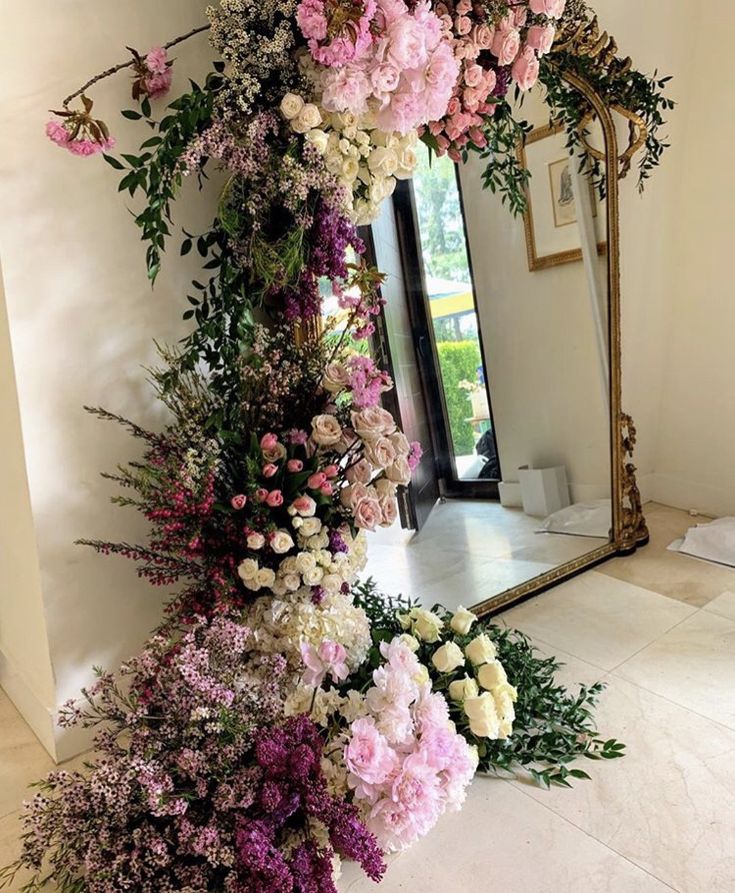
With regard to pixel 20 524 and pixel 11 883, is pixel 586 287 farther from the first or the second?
pixel 11 883

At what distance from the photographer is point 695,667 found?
56.6 inches

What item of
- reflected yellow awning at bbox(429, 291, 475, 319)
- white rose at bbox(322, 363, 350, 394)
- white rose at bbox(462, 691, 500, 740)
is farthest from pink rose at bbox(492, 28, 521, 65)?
white rose at bbox(462, 691, 500, 740)

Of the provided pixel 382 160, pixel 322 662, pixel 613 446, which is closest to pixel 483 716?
pixel 322 662

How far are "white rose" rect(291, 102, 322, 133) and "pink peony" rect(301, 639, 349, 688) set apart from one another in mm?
980

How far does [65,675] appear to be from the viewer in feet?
4.09

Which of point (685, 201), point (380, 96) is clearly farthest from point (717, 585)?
point (380, 96)

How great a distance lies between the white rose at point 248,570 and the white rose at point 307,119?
0.83 m

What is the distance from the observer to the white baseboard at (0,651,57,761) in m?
1.27

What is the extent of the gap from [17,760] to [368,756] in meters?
0.85

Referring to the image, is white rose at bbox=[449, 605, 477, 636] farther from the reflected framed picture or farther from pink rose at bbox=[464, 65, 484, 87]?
pink rose at bbox=[464, 65, 484, 87]

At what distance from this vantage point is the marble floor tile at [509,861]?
3.01ft

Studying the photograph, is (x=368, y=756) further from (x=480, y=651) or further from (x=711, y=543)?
(x=711, y=543)

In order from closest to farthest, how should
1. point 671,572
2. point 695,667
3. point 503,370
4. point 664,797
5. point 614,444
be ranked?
point 664,797
point 695,667
point 503,370
point 671,572
point 614,444

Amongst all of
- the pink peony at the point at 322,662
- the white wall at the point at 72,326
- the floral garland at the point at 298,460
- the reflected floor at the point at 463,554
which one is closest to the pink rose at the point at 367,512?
the floral garland at the point at 298,460
